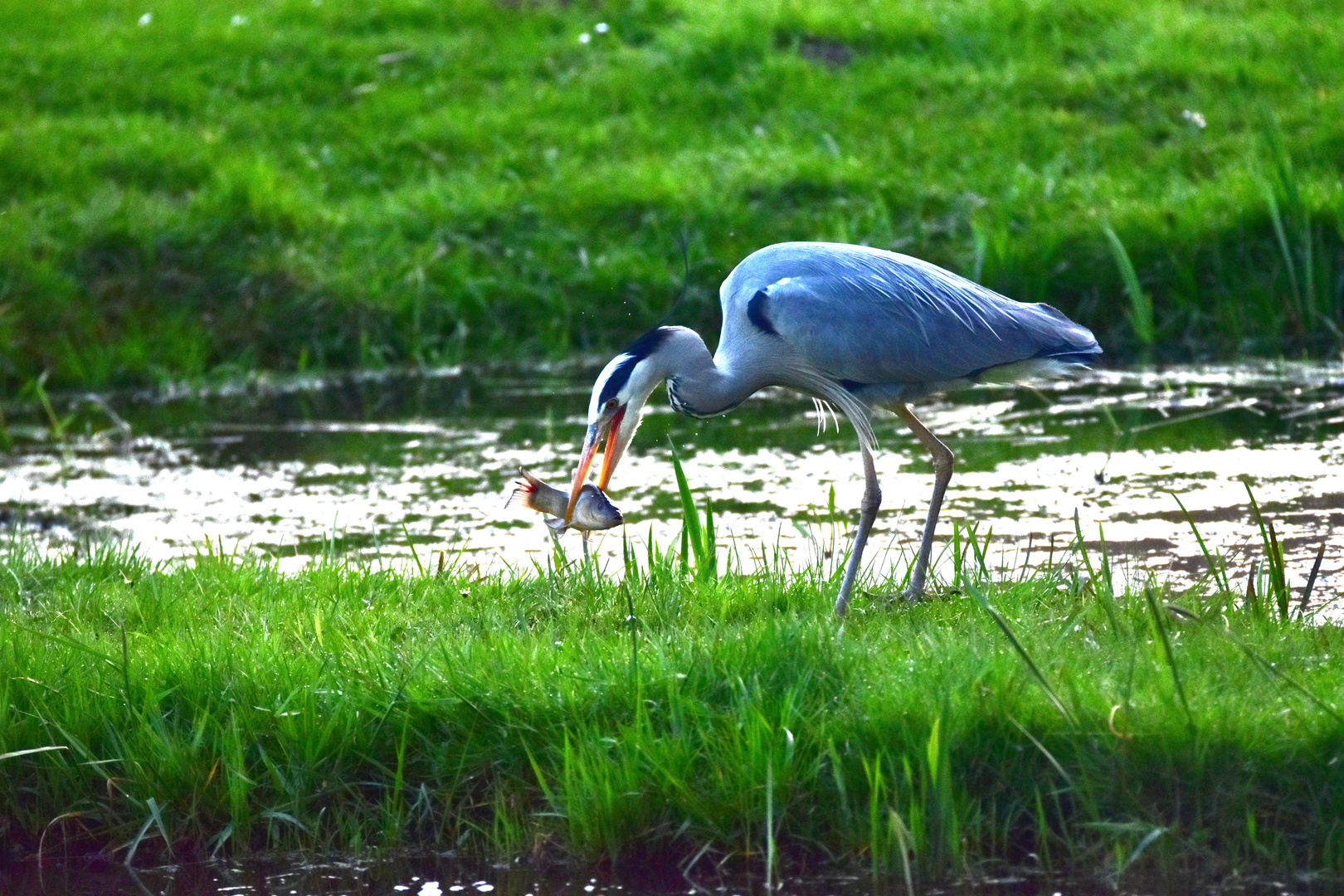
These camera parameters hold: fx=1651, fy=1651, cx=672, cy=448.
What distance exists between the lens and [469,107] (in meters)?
11.7

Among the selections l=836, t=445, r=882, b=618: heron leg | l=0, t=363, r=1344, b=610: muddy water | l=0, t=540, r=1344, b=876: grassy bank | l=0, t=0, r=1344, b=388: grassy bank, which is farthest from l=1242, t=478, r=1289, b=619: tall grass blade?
l=0, t=0, r=1344, b=388: grassy bank

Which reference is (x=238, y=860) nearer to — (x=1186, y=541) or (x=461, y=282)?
(x=1186, y=541)

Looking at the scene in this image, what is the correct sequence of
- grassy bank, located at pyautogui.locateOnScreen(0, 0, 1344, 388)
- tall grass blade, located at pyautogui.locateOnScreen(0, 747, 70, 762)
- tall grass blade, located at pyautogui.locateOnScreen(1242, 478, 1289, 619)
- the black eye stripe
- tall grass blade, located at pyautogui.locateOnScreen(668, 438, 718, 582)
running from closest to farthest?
tall grass blade, located at pyautogui.locateOnScreen(0, 747, 70, 762)
tall grass blade, located at pyautogui.locateOnScreen(1242, 478, 1289, 619)
tall grass blade, located at pyautogui.locateOnScreen(668, 438, 718, 582)
the black eye stripe
grassy bank, located at pyautogui.locateOnScreen(0, 0, 1344, 388)

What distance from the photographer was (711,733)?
3719 millimetres

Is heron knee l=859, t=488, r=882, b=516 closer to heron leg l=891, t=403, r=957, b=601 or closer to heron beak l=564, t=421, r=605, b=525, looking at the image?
heron leg l=891, t=403, r=957, b=601

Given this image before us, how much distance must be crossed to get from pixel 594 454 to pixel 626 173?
5.64 metres

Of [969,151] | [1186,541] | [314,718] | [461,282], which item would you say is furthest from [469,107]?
[314,718]

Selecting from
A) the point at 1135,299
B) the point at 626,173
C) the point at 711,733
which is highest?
the point at 626,173

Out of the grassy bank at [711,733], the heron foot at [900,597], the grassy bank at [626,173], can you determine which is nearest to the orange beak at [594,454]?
the grassy bank at [711,733]

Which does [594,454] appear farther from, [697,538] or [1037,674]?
[1037,674]

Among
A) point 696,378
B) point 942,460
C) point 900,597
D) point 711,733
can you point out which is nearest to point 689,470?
point 942,460

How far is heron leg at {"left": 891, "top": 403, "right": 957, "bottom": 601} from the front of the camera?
4820mm

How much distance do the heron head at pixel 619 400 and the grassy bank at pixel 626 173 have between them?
3.75m

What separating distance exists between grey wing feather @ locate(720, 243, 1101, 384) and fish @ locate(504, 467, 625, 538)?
2.57 feet
